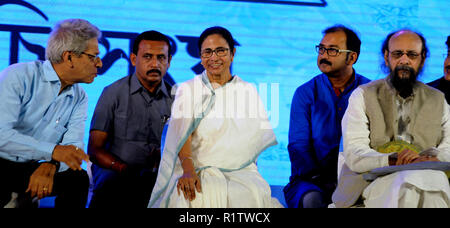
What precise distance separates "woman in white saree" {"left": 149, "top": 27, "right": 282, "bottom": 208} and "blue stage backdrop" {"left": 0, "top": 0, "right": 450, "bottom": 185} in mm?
516

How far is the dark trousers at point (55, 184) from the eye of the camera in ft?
10.2

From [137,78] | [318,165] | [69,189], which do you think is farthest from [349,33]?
[69,189]

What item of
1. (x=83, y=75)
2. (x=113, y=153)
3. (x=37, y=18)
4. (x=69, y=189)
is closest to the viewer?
(x=69, y=189)

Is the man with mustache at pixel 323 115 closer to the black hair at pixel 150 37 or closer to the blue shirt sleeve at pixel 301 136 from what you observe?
the blue shirt sleeve at pixel 301 136

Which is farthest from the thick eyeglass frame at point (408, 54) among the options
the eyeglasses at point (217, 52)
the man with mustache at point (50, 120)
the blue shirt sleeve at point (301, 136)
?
the man with mustache at point (50, 120)

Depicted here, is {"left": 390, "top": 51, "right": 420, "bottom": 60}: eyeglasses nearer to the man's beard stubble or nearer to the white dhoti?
the man's beard stubble

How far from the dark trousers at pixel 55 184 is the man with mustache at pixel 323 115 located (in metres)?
1.44

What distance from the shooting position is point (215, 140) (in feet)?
11.3

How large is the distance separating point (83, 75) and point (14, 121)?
0.52 m

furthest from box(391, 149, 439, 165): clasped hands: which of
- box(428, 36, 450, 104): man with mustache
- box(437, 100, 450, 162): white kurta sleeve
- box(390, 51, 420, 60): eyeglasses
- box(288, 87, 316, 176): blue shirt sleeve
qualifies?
box(428, 36, 450, 104): man with mustache

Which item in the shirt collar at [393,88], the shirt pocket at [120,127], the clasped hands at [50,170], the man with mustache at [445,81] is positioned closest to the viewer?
the clasped hands at [50,170]

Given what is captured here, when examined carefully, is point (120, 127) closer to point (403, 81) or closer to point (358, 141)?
point (358, 141)

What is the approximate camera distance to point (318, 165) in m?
3.88

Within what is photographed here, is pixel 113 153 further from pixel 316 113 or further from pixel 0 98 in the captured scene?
pixel 316 113
